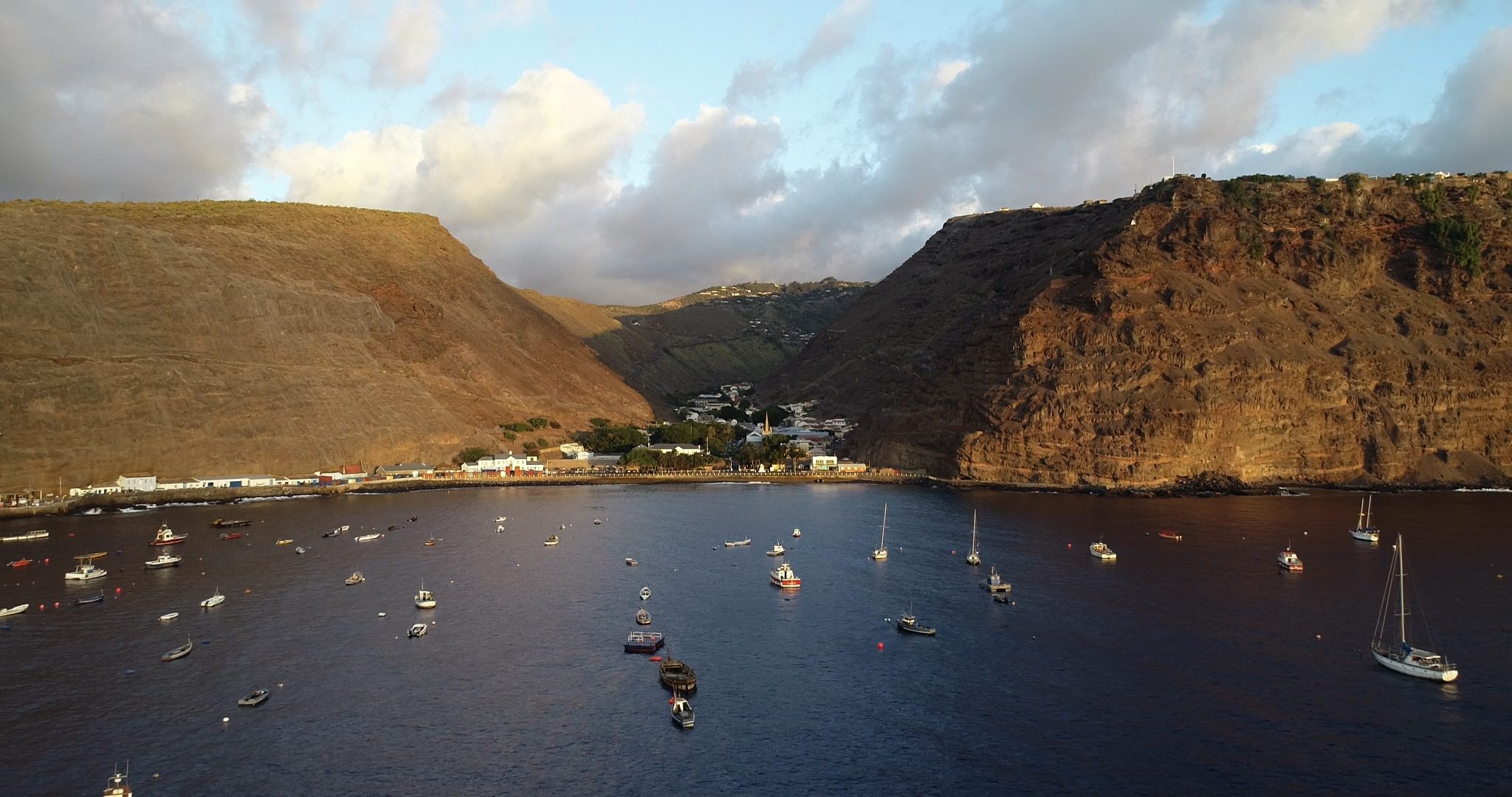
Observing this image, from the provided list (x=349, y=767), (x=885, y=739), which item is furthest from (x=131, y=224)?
(x=885, y=739)

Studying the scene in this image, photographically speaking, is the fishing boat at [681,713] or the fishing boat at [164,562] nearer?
the fishing boat at [681,713]

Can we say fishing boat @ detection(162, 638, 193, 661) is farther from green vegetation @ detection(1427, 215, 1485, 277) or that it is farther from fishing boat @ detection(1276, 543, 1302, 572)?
green vegetation @ detection(1427, 215, 1485, 277)

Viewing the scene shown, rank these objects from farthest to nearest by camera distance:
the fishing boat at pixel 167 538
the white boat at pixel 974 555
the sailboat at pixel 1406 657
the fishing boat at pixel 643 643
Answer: the fishing boat at pixel 167 538, the white boat at pixel 974 555, the fishing boat at pixel 643 643, the sailboat at pixel 1406 657

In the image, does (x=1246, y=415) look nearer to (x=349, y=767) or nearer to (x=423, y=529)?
(x=423, y=529)

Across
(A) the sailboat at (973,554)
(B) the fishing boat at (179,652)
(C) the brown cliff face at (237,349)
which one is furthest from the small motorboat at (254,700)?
(C) the brown cliff face at (237,349)

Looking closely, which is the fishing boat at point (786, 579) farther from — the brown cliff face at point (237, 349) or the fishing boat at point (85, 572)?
the brown cliff face at point (237, 349)

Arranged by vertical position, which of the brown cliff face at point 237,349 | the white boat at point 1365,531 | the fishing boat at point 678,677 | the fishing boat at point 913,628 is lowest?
the fishing boat at point 678,677

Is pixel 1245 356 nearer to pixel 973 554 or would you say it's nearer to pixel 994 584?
pixel 973 554
